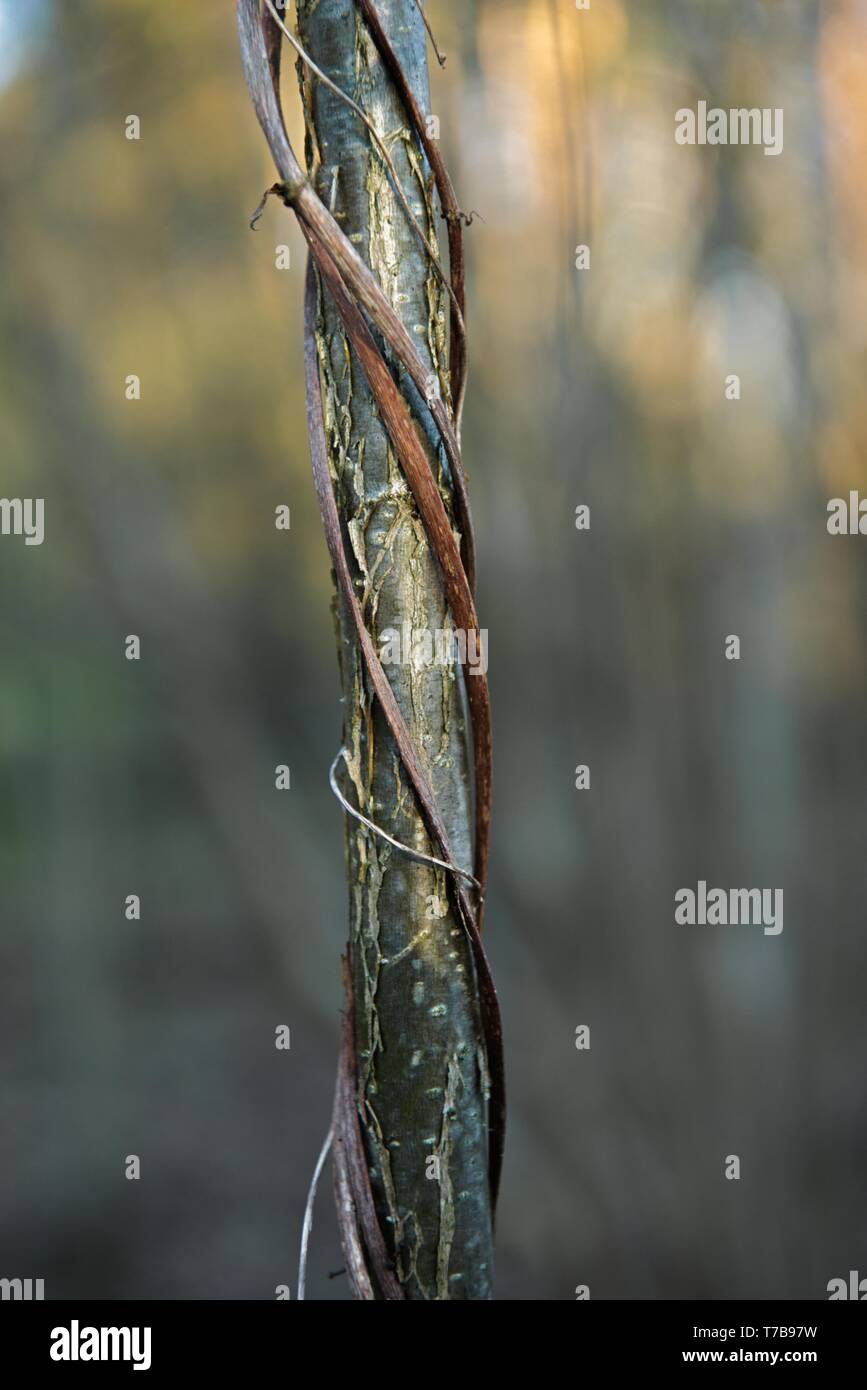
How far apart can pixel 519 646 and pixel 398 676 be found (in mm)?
906

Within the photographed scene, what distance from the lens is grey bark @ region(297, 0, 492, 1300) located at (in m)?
0.52

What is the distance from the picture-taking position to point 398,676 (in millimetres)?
532

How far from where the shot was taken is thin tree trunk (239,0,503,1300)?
521 millimetres

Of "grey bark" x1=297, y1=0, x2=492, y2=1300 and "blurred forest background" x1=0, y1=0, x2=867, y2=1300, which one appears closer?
"grey bark" x1=297, y1=0, x2=492, y2=1300

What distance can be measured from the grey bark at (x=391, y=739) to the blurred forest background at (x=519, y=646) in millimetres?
847

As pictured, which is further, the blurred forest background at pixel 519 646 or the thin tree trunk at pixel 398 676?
the blurred forest background at pixel 519 646

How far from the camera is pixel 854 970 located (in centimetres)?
135

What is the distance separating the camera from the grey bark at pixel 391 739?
523mm

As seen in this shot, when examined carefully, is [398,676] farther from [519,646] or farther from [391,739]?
[519,646]

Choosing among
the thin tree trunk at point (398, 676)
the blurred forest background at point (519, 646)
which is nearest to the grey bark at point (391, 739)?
the thin tree trunk at point (398, 676)

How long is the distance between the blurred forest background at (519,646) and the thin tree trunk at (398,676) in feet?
2.77

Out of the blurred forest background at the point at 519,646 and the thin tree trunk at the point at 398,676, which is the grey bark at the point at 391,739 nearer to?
the thin tree trunk at the point at 398,676

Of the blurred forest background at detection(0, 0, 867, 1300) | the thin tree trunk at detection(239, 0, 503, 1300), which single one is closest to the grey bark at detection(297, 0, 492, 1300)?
the thin tree trunk at detection(239, 0, 503, 1300)

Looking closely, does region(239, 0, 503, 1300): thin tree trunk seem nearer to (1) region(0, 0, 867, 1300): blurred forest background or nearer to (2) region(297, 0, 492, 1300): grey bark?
(2) region(297, 0, 492, 1300): grey bark
